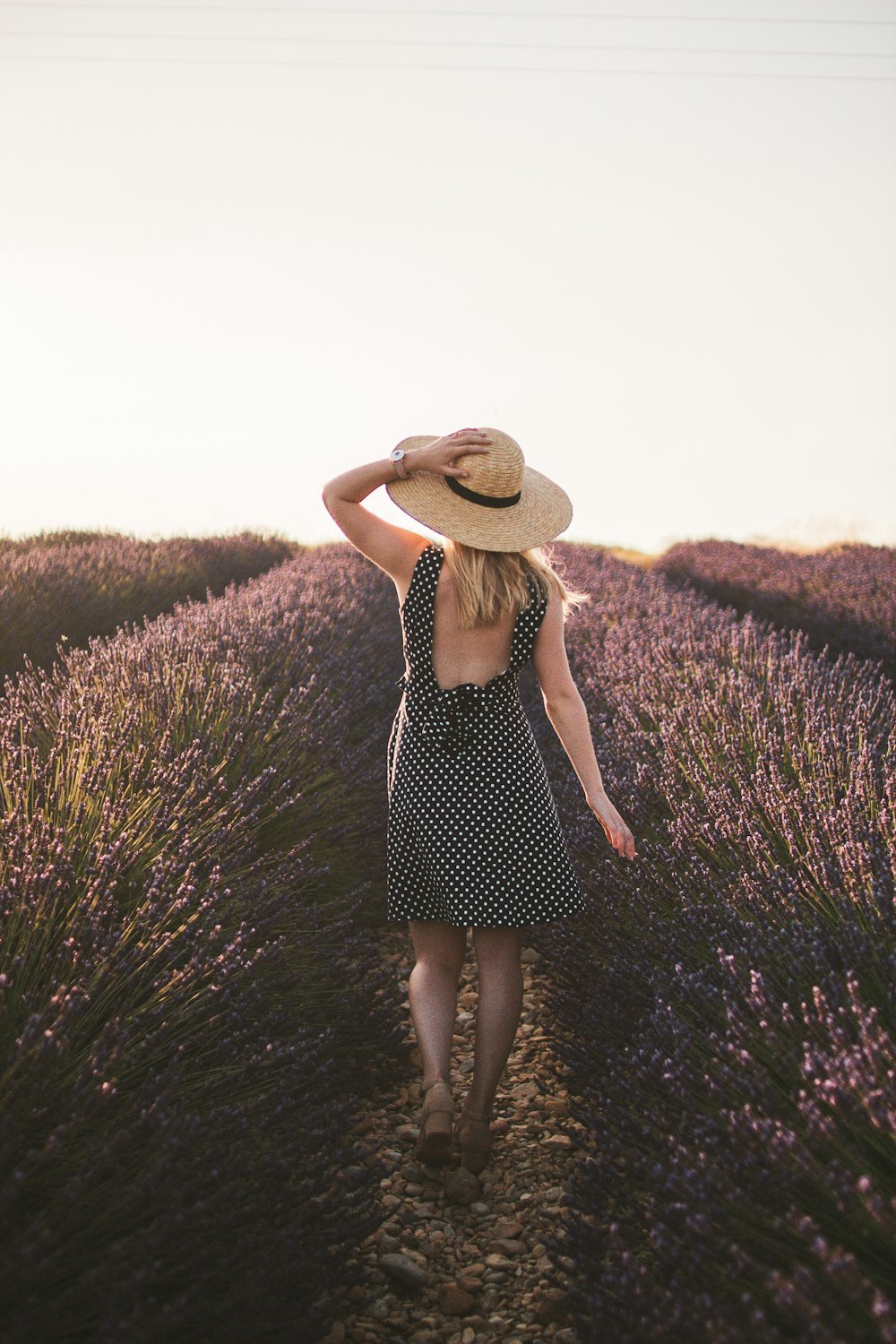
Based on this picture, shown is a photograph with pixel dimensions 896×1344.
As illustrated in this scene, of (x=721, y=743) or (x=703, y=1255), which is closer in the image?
(x=703, y=1255)

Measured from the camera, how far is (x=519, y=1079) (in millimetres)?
2820

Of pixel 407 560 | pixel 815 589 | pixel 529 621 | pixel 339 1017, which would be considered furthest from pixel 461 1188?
pixel 815 589

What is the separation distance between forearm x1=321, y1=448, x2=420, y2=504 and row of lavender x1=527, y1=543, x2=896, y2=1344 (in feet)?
3.63

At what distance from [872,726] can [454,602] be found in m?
1.81

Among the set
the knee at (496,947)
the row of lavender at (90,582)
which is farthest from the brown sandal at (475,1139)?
the row of lavender at (90,582)

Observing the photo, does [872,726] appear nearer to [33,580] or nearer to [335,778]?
[335,778]

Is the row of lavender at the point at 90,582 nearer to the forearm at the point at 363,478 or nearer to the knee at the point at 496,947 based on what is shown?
the forearm at the point at 363,478

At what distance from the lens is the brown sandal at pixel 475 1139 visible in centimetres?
233

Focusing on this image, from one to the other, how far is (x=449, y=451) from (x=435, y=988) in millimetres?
1219

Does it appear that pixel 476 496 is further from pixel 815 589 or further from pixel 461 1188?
pixel 815 589

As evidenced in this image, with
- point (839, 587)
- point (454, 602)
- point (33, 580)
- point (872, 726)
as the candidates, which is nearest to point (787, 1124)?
point (454, 602)

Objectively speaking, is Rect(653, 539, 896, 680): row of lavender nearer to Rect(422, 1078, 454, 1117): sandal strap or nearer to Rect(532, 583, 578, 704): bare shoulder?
Rect(532, 583, 578, 704): bare shoulder

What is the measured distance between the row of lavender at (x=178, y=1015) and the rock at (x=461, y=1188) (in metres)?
0.18

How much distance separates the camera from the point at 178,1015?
191 centimetres
